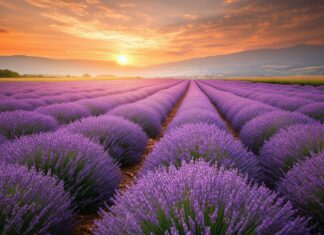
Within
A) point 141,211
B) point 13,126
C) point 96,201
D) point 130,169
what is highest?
point 141,211

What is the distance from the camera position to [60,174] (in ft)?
7.93

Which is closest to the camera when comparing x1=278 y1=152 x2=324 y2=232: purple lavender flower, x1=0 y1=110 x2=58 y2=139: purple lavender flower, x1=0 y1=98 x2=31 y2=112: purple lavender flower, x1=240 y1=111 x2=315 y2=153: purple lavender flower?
x1=278 y1=152 x2=324 y2=232: purple lavender flower

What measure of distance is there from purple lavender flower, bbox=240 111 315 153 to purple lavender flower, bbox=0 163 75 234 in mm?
3486

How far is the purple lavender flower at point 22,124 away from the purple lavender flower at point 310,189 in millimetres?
4023

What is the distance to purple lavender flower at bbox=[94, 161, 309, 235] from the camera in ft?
3.98

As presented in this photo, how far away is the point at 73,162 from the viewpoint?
2531 millimetres

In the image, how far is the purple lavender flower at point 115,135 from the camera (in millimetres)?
3996

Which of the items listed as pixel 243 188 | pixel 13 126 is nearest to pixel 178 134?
pixel 243 188

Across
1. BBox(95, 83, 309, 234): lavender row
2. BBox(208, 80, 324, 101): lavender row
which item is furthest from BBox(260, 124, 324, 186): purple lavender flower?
BBox(208, 80, 324, 101): lavender row

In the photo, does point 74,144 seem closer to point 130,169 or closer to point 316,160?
point 130,169

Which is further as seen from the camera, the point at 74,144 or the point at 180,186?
the point at 74,144

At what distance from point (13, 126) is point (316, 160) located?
436 cm

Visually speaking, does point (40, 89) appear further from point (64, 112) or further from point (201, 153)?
point (201, 153)

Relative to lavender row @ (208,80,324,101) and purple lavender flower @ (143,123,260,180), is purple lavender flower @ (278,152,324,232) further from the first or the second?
lavender row @ (208,80,324,101)
